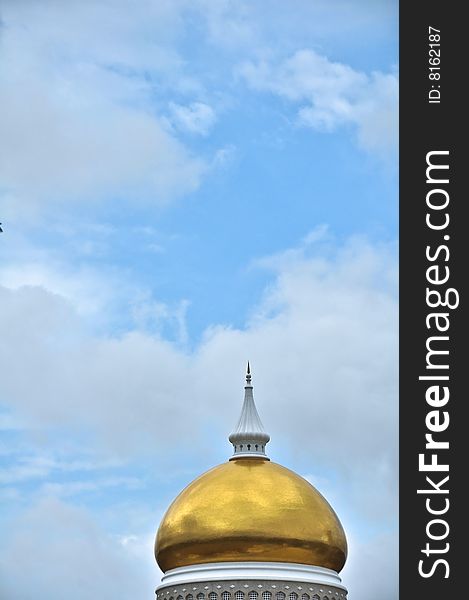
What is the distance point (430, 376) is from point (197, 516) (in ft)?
66.4

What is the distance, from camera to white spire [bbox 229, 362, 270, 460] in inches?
2131

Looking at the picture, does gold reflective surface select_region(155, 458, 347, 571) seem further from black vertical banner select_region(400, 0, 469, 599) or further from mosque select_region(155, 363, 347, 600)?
black vertical banner select_region(400, 0, 469, 599)

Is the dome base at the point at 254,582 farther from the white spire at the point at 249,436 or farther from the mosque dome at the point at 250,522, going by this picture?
the white spire at the point at 249,436

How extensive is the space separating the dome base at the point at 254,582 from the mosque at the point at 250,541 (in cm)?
3

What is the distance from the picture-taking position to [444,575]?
32.4 meters

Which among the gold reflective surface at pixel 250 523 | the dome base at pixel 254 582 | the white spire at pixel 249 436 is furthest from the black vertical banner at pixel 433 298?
the white spire at pixel 249 436

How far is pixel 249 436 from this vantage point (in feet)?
178

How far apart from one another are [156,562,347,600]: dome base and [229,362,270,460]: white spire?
4.72 metres

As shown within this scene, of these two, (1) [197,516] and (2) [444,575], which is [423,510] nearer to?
(2) [444,575]

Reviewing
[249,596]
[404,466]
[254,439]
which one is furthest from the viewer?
[254,439]

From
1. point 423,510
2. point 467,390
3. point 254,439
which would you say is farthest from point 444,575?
point 254,439

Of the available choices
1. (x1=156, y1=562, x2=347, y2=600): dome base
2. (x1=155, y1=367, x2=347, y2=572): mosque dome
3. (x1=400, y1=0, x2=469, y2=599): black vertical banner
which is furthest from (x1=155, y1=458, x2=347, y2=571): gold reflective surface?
(x1=400, y1=0, x2=469, y2=599): black vertical banner

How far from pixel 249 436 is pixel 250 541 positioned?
487cm

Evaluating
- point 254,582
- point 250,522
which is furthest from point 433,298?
point 254,582
